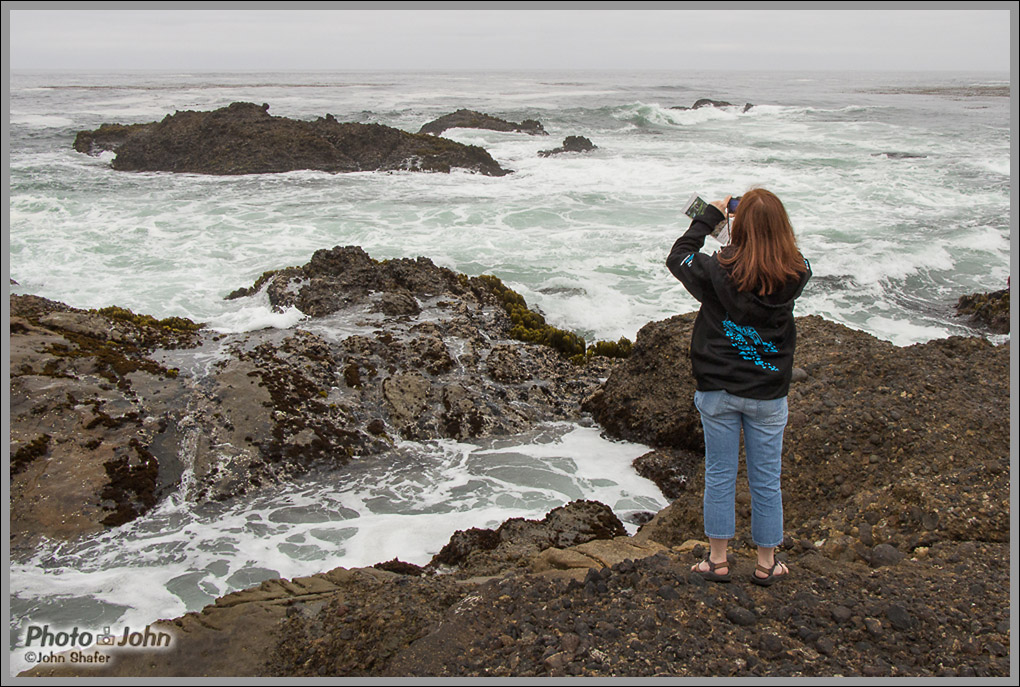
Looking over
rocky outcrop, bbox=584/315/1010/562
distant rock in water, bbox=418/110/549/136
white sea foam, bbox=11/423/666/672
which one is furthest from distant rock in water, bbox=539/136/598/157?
white sea foam, bbox=11/423/666/672

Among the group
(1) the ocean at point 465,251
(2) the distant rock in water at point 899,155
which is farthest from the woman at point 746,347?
(2) the distant rock in water at point 899,155

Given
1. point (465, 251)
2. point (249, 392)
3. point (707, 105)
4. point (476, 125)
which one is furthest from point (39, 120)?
point (707, 105)

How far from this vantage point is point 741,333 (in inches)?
111

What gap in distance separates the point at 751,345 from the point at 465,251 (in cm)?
1267

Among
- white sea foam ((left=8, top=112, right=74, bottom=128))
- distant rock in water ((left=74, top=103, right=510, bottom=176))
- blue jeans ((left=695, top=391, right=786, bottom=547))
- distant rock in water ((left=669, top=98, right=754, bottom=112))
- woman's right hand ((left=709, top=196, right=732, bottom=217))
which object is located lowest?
blue jeans ((left=695, top=391, right=786, bottom=547))

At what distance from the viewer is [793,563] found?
3.46 m

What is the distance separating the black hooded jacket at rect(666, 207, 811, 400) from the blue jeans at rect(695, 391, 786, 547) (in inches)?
2.5

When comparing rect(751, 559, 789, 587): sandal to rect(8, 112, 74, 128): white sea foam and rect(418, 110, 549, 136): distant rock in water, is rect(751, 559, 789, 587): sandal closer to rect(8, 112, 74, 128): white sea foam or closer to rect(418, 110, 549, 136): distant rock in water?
rect(418, 110, 549, 136): distant rock in water

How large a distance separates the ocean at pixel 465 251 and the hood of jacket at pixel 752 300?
337cm

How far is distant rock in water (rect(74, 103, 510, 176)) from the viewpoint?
24.4m

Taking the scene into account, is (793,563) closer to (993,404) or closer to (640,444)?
(993,404)

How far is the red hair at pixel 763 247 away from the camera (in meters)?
2.70

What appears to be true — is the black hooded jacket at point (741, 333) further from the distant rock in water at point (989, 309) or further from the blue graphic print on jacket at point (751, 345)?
the distant rock in water at point (989, 309)

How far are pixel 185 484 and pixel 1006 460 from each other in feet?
20.0
